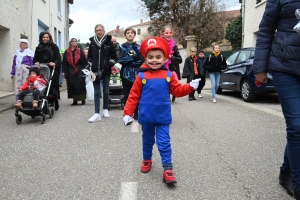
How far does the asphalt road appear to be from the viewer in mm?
3371

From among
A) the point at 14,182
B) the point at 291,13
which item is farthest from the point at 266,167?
the point at 14,182

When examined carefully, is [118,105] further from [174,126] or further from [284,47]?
[284,47]

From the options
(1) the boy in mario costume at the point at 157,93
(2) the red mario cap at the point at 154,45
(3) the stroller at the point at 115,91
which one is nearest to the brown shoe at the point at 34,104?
(3) the stroller at the point at 115,91

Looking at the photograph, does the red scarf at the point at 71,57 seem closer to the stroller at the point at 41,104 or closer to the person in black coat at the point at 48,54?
the person in black coat at the point at 48,54

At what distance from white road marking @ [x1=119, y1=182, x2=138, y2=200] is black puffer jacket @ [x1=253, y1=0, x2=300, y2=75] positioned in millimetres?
1604

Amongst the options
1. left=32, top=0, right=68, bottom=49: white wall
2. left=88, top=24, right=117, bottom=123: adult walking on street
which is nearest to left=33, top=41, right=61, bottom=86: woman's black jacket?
left=88, top=24, right=117, bottom=123: adult walking on street

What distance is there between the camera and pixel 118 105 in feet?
33.1

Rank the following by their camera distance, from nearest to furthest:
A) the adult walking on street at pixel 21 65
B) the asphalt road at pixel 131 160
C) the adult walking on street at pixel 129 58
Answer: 1. the asphalt road at pixel 131 160
2. the adult walking on street at pixel 129 58
3. the adult walking on street at pixel 21 65

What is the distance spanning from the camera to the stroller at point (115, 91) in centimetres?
925

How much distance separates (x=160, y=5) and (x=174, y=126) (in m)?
29.3

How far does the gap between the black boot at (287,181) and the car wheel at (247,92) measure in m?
7.14

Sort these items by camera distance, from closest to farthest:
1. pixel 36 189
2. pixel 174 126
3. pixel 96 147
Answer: pixel 36 189 < pixel 96 147 < pixel 174 126

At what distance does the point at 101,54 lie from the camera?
24.0 ft

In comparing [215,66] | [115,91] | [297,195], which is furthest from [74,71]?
[297,195]
